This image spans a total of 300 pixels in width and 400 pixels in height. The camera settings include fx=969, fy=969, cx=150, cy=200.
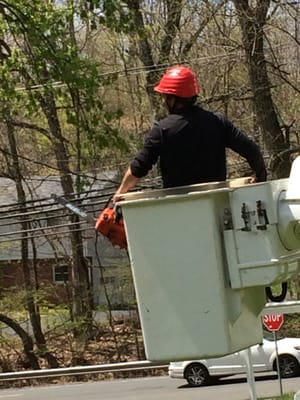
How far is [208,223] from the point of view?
285cm

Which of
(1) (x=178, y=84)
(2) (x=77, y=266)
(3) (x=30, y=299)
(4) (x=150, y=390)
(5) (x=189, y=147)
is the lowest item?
(4) (x=150, y=390)

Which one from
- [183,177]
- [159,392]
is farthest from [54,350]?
[183,177]

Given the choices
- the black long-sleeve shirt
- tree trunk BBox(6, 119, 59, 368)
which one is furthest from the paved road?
the black long-sleeve shirt

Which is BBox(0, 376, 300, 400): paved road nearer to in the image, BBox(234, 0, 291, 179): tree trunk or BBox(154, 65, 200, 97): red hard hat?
BBox(234, 0, 291, 179): tree trunk

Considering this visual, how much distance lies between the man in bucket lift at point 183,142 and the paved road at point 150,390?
1410 cm

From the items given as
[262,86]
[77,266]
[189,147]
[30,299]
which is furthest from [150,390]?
[189,147]

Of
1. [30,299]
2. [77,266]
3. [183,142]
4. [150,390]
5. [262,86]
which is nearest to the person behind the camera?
[183,142]

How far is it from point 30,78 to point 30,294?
17615 mm

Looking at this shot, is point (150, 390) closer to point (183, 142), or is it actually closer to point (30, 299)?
point (30, 299)

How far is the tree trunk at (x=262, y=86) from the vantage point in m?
21.8

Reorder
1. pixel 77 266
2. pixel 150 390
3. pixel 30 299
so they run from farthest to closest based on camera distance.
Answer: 1. pixel 77 266
2. pixel 30 299
3. pixel 150 390

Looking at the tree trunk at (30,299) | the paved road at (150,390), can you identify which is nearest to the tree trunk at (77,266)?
the tree trunk at (30,299)

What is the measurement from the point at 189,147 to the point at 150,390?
18877mm

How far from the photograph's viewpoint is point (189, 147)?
3408 mm
